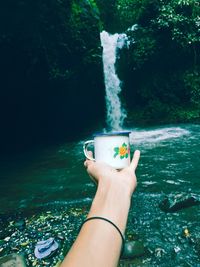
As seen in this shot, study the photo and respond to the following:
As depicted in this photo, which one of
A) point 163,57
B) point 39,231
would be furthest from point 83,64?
point 39,231

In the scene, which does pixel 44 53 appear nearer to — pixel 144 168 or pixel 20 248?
pixel 144 168

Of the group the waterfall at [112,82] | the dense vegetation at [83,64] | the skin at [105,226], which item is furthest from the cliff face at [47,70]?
the skin at [105,226]

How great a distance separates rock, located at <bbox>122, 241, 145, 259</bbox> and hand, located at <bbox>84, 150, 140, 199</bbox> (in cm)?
149

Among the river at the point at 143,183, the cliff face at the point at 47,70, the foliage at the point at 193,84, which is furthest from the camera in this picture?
the foliage at the point at 193,84

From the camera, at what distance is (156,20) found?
44.4ft


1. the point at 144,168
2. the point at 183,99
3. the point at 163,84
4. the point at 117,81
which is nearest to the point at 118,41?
the point at 117,81

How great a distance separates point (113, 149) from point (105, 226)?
0.65m

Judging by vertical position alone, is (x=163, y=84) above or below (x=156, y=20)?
below

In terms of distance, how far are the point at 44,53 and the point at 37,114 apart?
8.55 ft

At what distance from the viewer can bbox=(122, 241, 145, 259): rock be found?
2.87 metres

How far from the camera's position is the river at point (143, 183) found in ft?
11.0

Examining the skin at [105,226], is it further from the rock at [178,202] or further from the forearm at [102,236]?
the rock at [178,202]

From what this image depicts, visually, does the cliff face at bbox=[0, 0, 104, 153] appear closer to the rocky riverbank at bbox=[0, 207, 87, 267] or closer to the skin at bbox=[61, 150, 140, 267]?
the rocky riverbank at bbox=[0, 207, 87, 267]

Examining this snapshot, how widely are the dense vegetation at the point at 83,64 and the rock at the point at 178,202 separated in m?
7.36
